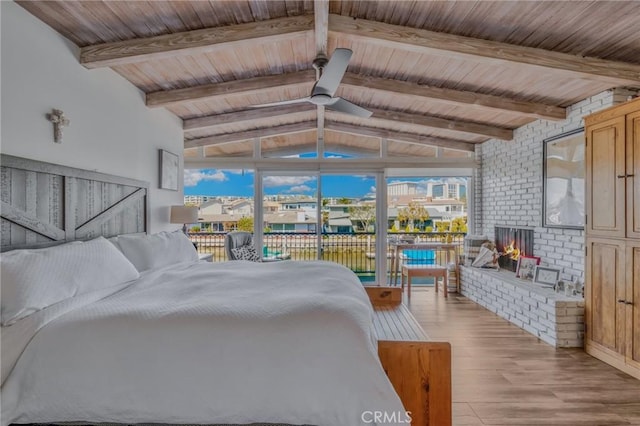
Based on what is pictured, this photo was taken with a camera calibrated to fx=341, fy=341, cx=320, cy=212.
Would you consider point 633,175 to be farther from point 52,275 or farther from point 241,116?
point 241,116

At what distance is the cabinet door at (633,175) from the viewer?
2629 mm

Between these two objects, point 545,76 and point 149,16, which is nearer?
point 149,16

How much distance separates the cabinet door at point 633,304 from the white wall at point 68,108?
4432mm

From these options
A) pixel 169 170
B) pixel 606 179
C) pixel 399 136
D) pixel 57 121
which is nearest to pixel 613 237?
pixel 606 179

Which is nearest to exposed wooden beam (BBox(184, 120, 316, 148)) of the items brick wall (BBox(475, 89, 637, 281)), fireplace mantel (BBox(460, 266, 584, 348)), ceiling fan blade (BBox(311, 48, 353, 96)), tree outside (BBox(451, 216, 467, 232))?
ceiling fan blade (BBox(311, 48, 353, 96))

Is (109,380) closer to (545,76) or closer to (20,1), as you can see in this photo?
(20,1)

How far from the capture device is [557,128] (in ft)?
13.1

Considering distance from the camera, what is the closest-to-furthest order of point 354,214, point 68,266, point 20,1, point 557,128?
1. point 68,266
2. point 20,1
3. point 557,128
4. point 354,214

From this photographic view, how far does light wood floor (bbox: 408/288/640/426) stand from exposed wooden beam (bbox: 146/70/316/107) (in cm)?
319

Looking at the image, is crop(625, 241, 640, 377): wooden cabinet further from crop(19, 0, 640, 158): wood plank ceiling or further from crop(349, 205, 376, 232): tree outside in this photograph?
crop(349, 205, 376, 232): tree outside

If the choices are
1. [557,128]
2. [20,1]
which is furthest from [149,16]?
[557,128]

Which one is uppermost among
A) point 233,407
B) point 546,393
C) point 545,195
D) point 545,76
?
point 545,76

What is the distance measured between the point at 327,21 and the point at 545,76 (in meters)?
2.17
